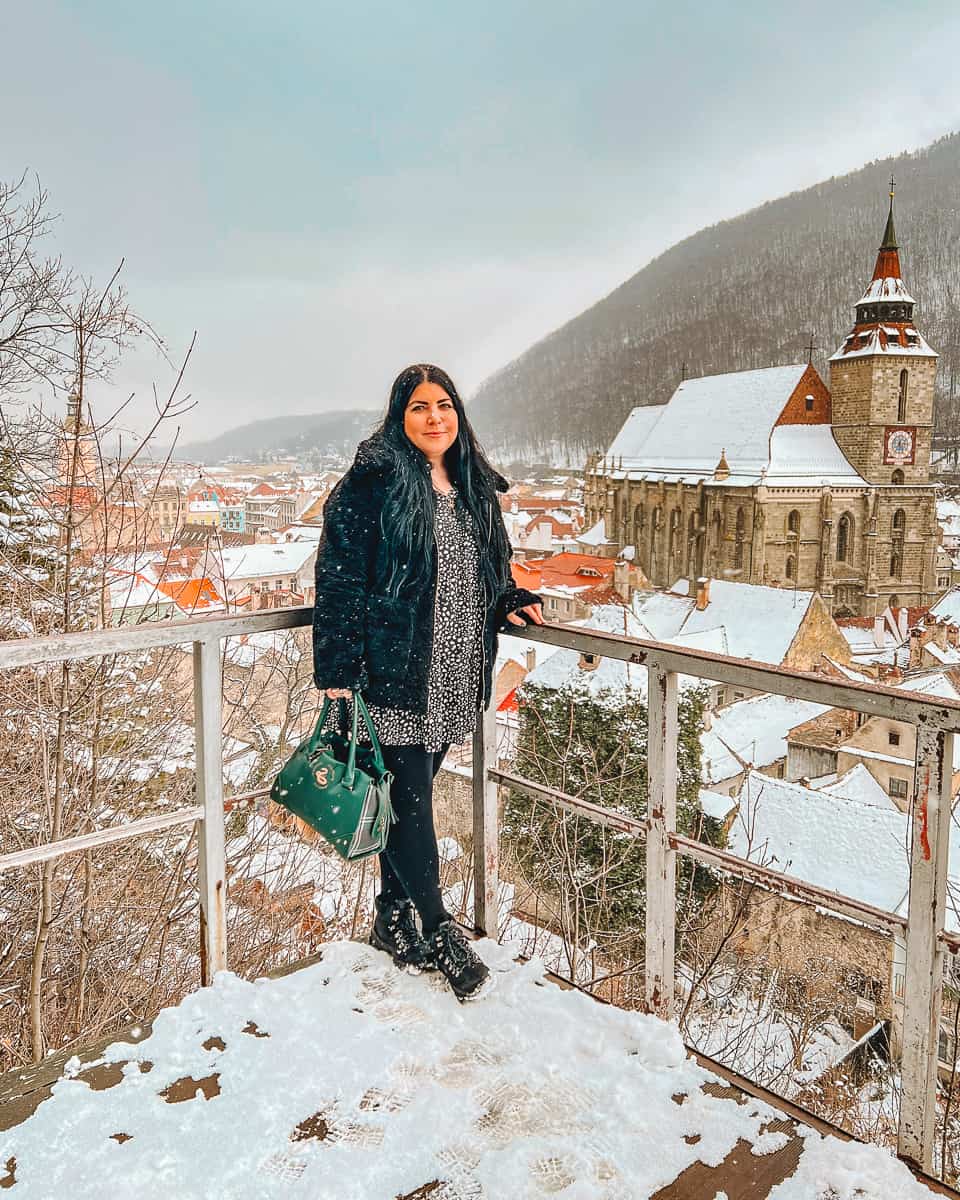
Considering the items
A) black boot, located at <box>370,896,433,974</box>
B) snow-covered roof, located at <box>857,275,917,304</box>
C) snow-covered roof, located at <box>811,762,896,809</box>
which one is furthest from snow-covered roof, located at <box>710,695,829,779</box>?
snow-covered roof, located at <box>857,275,917,304</box>

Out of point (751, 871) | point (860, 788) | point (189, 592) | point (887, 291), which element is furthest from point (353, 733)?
point (887, 291)

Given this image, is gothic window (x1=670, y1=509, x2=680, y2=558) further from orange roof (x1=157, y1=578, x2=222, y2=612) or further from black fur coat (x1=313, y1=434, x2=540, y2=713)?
black fur coat (x1=313, y1=434, x2=540, y2=713)

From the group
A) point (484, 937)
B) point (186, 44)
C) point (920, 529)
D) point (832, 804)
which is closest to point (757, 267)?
point (920, 529)

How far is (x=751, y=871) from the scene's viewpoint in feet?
5.77

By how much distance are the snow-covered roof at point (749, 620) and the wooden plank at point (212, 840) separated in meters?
25.4

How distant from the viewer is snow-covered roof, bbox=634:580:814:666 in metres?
28.8

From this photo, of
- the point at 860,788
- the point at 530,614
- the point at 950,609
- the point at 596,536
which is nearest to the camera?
the point at 530,614

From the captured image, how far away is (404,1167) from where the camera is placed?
156 centimetres

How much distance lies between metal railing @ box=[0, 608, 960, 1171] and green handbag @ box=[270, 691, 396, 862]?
0.79 feet

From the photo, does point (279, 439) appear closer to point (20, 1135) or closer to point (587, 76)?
point (20, 1135)

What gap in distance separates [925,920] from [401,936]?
129 centimetres

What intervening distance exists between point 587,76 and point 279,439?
5517 cm

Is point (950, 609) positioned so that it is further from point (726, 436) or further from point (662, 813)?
point (662, 813)

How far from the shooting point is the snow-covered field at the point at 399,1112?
5.01 ft
